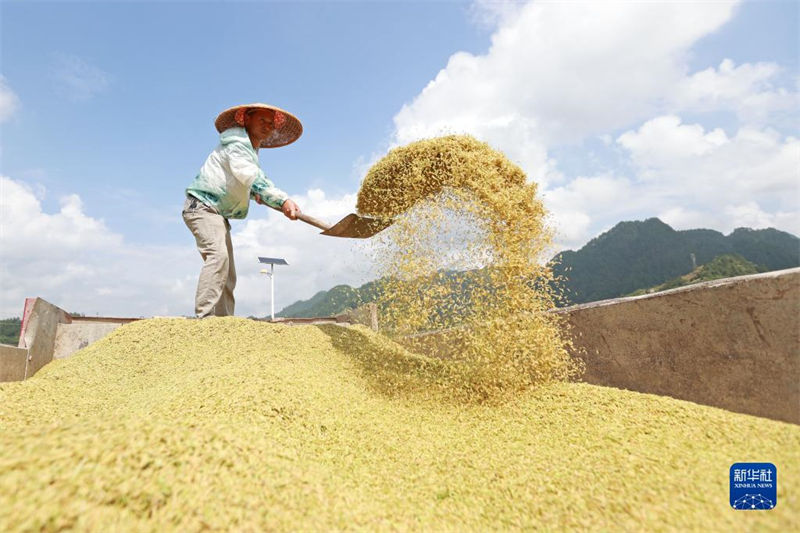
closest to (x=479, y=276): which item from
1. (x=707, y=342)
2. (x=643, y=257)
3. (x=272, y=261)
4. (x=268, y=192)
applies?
(x=707, y=342)

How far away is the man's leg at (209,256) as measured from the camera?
330 centimetres

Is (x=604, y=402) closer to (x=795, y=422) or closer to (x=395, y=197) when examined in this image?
(x=795, y=422)

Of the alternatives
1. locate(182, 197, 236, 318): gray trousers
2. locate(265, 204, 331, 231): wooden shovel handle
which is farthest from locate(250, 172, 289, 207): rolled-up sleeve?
locate(182, 197, 236, 318): gray trousers

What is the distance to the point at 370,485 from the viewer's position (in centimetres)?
153

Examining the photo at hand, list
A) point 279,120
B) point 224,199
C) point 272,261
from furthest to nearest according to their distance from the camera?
1. point 272,261
2. point 279,120
3. point 224,199

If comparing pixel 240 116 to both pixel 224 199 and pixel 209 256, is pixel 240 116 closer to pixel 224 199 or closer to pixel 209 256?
pixel 224 199

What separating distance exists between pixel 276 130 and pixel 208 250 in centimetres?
127

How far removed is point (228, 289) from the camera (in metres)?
3.66

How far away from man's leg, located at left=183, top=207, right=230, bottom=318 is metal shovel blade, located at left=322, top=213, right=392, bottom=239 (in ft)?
2.71

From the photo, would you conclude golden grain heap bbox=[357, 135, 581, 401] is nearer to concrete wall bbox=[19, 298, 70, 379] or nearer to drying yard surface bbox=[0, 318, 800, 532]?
drying yard surface bbox=[0, 318, 800, 532]

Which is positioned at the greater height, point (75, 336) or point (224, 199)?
point (224, 199)

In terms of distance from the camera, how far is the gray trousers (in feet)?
10.8

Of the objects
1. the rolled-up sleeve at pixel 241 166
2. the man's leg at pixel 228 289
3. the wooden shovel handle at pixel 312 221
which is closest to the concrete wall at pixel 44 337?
the man's leg at pixel 228 289

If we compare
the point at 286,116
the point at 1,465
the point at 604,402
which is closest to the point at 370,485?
the point at 1,465
